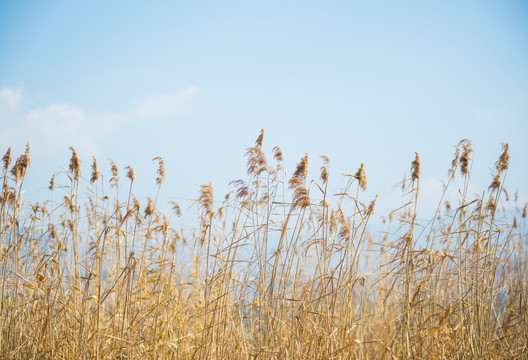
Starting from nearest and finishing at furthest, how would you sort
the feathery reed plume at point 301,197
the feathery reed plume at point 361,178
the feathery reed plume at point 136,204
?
the feathery reed plume at point 301,197 → the feathery reed plume at point 361,178 → the feathery reed plume at point 136,204

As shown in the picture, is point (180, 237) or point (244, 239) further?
point (180, 237)

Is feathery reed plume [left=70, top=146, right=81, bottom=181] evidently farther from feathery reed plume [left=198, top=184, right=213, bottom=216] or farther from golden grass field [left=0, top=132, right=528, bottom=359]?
feathery reed plume [left=198, top=184, right=213, bottom=216]

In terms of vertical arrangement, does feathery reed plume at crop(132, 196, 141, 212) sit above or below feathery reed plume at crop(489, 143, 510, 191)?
below

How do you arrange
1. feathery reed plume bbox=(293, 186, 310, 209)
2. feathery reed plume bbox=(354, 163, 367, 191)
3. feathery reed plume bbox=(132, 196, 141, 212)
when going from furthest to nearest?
feathery reed plume bbox=(132, 196, 141, 212)
feathery reed plume bbox=(354, 163, 367, 191)
feathery reed plume bbox=(293, 186, 310, 209)

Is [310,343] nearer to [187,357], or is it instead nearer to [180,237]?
[187,357]

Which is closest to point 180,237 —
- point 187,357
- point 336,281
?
point 187,357

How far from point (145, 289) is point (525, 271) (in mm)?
4482

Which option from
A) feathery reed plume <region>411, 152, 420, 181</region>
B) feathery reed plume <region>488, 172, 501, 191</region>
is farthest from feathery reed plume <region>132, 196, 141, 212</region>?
feathery reed plume <region>488, 172, 501, 191</region>

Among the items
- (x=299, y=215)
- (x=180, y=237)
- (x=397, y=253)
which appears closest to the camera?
(x=299, y=215)

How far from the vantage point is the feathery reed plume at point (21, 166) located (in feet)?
10.9

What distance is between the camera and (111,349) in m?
2.81

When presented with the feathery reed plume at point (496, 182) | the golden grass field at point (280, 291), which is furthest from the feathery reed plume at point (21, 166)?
the feathery reed plume at point (496, 182)

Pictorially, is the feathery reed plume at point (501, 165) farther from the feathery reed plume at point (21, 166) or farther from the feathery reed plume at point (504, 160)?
the feathery reed plume at point (21, 166)

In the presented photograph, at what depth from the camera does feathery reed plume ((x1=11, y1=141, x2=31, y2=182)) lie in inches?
131
